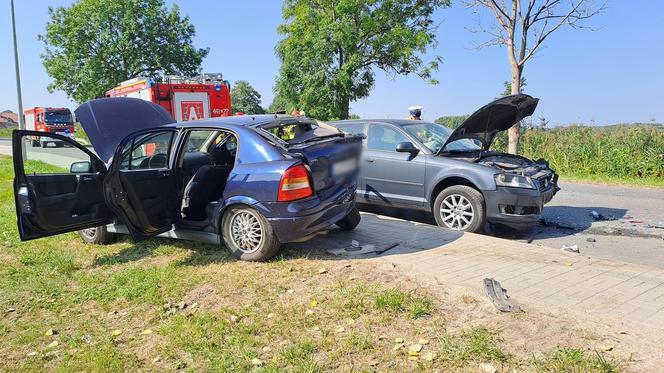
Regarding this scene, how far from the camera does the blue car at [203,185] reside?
16.3 ft

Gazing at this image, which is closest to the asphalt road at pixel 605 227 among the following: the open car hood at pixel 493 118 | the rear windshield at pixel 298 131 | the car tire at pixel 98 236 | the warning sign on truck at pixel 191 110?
the open car hood at pixel 493 118

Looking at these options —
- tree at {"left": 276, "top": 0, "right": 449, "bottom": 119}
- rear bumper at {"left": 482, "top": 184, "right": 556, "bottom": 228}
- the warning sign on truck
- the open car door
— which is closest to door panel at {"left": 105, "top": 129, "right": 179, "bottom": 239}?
the open car door

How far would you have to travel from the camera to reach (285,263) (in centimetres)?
508

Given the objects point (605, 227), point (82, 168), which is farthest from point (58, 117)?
point (605, 227)

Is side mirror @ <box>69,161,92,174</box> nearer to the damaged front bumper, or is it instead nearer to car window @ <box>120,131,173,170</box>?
car window @ <box>120,131,173,170</box>

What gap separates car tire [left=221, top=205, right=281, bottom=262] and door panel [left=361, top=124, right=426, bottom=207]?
9.16 feet

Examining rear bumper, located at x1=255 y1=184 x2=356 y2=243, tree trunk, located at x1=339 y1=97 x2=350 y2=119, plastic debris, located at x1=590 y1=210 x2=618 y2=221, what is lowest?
plastic debris, located at x1=590 y1=210 x2=618 y2=221

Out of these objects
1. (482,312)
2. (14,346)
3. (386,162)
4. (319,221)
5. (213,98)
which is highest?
(213,98)

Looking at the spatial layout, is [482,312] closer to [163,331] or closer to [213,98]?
[163,331]

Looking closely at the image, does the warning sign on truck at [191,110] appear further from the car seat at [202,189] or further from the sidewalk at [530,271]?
the sidewalk at [530,271]

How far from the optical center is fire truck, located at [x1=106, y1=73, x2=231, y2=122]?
16.0 metres

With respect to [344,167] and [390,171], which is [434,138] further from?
[344,167]

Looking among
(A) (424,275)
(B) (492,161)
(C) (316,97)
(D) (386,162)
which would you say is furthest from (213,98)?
(A) (424,275)

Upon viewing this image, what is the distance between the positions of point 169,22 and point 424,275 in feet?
122
